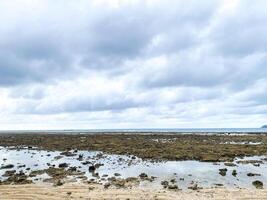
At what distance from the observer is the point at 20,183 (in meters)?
30.9

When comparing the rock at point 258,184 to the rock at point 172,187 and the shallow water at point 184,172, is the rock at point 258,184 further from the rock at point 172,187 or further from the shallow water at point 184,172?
the rock at point 172,187

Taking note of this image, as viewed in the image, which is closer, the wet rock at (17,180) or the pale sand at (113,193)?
the pale sand at (113,193)

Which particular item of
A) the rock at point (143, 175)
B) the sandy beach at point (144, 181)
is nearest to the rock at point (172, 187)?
the sandy beach at point (144, 181)

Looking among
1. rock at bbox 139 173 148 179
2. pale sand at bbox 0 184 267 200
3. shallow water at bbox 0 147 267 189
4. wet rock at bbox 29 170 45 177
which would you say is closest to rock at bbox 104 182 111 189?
pale sand at bbox 0 184 267 200

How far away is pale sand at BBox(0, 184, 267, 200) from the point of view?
24469 millimetres

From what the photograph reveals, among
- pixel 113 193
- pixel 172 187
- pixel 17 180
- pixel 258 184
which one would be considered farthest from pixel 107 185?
pixel 258 184

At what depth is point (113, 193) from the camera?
2583cm

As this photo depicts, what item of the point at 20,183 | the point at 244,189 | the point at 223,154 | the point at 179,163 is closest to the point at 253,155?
the point at 223,154

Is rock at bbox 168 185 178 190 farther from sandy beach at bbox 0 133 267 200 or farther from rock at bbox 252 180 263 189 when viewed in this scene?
rock at bbox 252 180 263 189

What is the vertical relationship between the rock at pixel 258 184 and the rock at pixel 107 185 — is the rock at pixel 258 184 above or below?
below

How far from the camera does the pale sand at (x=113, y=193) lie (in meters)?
24.5

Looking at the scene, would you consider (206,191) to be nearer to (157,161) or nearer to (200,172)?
(200,172)

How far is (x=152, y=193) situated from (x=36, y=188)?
9.04 meters

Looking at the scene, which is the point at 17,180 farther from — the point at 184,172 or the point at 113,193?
the point at 184,172
